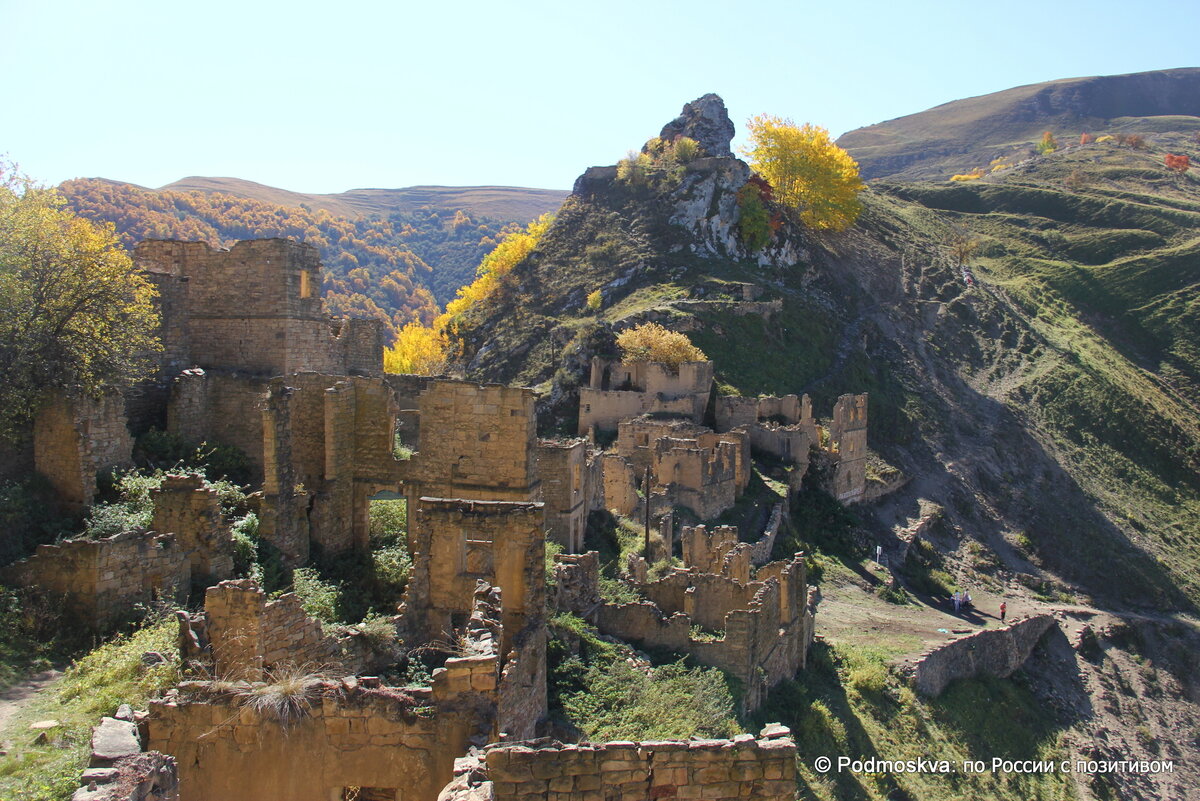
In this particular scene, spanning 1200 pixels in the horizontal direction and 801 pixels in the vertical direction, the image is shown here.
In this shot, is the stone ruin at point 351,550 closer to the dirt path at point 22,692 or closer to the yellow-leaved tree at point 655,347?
the dirt path at point 22,692

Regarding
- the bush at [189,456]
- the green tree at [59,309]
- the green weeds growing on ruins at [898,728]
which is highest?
the green tree at [59,309]

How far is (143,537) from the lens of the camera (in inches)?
426

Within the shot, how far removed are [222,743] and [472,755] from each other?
6.28 ft

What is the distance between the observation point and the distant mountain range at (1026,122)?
16338 cm

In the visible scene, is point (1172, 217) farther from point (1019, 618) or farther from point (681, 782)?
point (681, 782)

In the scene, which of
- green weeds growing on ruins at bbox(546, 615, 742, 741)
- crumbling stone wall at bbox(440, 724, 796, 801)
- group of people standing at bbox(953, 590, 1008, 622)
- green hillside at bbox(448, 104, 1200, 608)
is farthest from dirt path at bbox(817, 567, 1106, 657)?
crumbling stone wall at bbox(440, 724, 796, 801)

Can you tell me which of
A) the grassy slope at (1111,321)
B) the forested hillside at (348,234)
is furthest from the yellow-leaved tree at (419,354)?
the grassy slope at (1111,321)

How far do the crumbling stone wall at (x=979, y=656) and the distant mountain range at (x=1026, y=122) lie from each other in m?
134

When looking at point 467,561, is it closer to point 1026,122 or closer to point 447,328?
point 447,328

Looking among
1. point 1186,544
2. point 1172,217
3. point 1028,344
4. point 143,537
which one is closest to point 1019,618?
point 1186,544

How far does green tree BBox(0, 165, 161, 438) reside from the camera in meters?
12.9

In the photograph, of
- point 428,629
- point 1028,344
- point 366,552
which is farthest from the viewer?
point 1028,344

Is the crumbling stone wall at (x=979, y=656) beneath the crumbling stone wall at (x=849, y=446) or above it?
beneath

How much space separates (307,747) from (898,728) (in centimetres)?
1714
